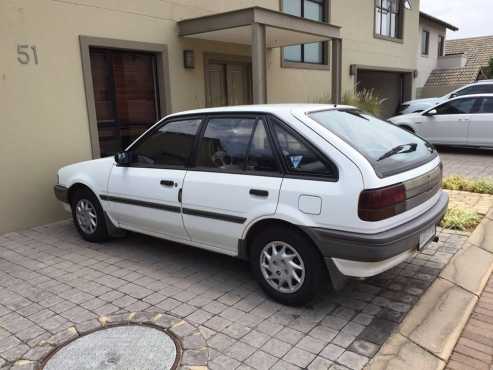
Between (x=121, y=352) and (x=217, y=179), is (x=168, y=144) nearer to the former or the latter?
(x=217, y=179)

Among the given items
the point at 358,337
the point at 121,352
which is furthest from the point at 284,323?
the point at 121,352

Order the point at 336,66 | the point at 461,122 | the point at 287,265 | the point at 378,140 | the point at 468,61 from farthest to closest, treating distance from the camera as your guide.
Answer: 1. the point at 468,61
2. the point at 461,122
3. the point at 336,66
4. the point at 378,140
5. the point at 287,265

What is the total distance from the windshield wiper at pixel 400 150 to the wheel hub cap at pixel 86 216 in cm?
340

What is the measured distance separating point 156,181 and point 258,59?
11.6 feet

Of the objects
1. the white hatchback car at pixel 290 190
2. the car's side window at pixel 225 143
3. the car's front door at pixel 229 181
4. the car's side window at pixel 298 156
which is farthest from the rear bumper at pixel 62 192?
the car's side window at pixel 298 156

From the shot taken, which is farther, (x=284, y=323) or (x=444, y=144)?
(x=444, y=144)

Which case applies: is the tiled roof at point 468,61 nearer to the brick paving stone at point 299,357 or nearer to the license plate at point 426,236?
the license plate at point 426,236

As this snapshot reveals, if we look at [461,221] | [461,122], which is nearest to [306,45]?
[461,122]

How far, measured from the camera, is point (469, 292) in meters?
3.79

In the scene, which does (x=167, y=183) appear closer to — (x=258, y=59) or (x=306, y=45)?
(x=258, y=59)

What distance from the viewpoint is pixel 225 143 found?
396 centimetres

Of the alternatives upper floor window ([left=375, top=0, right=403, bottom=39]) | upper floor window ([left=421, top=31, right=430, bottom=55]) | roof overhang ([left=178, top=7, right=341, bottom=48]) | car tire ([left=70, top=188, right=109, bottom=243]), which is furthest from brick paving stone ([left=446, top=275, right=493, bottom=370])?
upper floor window ([left=421, top=31, right=430, bottom=55])

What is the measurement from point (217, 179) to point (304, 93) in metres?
8.39

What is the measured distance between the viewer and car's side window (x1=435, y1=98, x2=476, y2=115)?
423 inches
